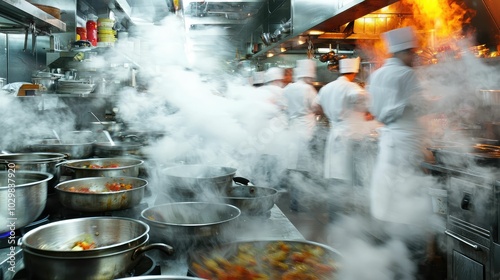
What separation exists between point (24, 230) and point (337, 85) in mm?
4170

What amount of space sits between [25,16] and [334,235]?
137 inches

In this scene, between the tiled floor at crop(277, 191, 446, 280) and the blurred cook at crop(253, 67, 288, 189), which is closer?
the tiled floor at crop(277, 191, 446, 280)

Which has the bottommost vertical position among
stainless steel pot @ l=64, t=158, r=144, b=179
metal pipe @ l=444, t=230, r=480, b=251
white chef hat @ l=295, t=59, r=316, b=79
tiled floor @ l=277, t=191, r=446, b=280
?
tiled floor @ l=277, t=191, r=446, b=280

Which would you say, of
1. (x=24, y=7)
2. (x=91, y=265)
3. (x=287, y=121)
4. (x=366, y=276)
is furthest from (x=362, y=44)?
(x=91, y=265)

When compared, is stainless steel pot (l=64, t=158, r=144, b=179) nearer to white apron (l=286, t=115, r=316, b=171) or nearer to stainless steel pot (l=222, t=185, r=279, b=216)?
stainless steel pot (l=222, t=185, r=279, b=216)

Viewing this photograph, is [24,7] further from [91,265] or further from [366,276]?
[366,276]

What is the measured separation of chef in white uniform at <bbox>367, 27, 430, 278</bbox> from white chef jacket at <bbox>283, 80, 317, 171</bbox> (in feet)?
6.70

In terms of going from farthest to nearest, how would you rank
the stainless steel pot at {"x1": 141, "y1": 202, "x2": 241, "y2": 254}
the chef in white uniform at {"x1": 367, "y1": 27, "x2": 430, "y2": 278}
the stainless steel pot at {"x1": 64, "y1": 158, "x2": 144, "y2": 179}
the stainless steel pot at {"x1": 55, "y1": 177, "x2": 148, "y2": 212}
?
the chef in white uniform at {"x1": 367, "y1": 27, "x2": 430, "y2": 278}
the stainless steel pot at {"x1": 64, "y1": 158, "x2": 144, "y2": 179}
the stainless steel pot at {"x1": 55, "y1": 177, "x2": 148, "y2": 212}
the stainless steel pot at {"x1": 141, "y1": 202, "x2": 241, "y2": 254}

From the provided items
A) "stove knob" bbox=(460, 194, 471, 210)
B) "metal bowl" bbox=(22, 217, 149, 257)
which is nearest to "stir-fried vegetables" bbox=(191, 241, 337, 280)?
"metal bowl" bbox=(22, 217, 149, 257)

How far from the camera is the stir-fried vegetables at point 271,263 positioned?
3.89 feet

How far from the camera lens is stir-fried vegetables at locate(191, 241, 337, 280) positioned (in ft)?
3.89

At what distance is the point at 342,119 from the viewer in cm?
497

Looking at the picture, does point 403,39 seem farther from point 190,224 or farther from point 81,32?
point 81,32

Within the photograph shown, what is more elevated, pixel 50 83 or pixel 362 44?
pixel 362 44
